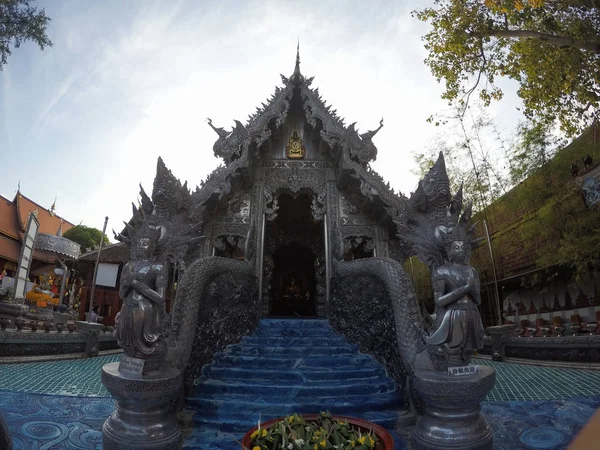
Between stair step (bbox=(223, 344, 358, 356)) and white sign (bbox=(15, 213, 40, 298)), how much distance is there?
986 centimetres

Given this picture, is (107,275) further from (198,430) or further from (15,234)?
(198,430)

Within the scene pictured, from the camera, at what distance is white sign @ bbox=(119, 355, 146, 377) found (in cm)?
272

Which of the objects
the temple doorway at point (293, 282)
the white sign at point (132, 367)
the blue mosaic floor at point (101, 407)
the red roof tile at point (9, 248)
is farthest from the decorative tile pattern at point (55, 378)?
the red roof tile at point (9, 248)

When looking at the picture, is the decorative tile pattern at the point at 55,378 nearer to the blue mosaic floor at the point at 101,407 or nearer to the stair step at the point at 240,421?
the blue mosaic floor at the point at 101,407

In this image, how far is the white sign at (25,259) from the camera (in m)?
11.1

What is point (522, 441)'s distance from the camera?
294 centimetres

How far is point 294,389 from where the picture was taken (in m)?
3.65

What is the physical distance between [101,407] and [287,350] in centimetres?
216

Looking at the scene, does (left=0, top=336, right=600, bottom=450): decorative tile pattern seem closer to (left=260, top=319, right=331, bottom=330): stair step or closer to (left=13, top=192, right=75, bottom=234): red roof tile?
(left=260, top=319, right=331, bottom=330): stair step

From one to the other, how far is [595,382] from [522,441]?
285 cm

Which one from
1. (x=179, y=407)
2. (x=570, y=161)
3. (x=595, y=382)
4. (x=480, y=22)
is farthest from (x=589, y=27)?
(x=179, y=407)

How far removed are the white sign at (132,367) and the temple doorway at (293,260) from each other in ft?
17.2

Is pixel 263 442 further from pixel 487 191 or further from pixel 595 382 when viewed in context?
pixel 487 191

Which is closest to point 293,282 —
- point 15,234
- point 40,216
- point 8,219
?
point 15,234
